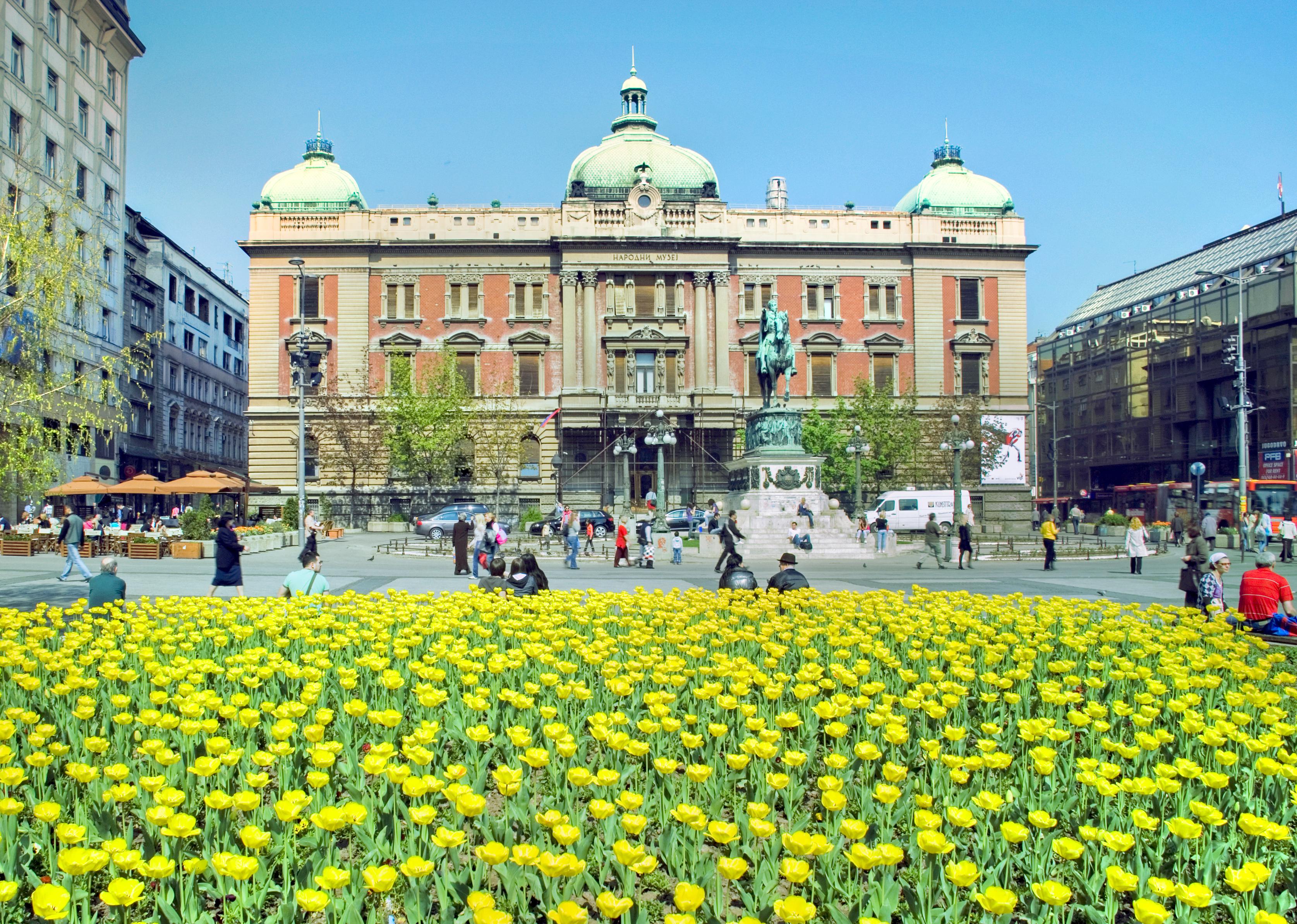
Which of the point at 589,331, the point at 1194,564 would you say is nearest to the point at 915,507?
the point at 589,331

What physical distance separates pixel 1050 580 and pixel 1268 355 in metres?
47.5

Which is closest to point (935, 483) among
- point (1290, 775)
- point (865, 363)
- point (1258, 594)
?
point (865, 363)

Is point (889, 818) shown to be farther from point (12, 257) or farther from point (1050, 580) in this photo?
point (1050, 580)

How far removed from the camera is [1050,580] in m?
25.5

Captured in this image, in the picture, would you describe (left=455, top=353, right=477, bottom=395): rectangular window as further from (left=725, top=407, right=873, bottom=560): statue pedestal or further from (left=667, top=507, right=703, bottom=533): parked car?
Result: (left=725, top=407, right=873, bottom=560): statue pedestal

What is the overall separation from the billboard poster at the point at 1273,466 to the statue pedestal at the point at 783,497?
37.4 metres

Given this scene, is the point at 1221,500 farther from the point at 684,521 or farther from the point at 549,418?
the point at 549,418

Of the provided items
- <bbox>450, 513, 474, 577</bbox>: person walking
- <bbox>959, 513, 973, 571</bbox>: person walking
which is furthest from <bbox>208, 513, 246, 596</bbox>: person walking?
<bbox>959, 513, 973, 571</bbox>: person walking

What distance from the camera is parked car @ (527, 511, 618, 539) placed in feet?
149

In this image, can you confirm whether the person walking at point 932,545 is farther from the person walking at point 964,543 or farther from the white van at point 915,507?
the white van at point 915,507

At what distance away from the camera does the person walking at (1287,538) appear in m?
35.0

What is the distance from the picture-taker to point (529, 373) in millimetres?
63500

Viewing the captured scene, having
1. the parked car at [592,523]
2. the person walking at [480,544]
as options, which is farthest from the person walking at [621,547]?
the parked car at [592,523]

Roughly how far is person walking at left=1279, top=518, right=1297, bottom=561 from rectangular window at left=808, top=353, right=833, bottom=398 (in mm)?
31629
